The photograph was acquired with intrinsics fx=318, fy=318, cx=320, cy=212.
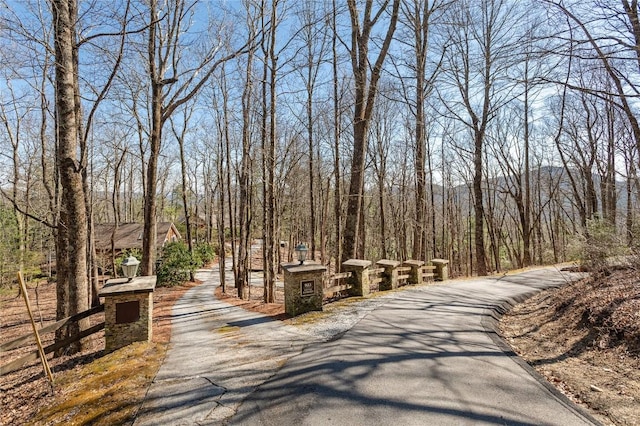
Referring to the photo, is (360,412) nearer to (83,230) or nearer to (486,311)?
(486,311)

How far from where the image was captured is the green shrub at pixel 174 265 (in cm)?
1883

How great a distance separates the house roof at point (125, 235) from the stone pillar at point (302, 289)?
76.5 feet

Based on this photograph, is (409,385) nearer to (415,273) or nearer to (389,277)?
(389,277)

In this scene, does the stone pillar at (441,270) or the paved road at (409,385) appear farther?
the stone pillar at (441,270)

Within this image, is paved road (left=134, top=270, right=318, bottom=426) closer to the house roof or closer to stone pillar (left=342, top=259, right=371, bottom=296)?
stone pillar (left=342, top=259, right=371, bottom=296)

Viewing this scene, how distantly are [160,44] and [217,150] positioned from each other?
12346 mm

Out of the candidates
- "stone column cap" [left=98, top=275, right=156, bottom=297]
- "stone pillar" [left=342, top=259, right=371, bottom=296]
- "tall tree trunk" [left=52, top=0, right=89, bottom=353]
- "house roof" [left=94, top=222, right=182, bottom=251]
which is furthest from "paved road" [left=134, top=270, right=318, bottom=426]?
"house roof" [left=94, top=222, right=182, bottom=251]

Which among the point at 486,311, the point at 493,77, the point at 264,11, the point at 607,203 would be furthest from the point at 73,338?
the point at 607,203

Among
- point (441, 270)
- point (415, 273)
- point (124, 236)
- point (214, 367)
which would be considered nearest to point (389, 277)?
point (415, 273)

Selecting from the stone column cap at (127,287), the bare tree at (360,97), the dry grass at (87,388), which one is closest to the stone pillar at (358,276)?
the bare tree at (360,97)

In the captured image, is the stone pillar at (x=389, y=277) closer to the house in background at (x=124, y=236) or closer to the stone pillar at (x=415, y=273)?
the stone pillar at (x=415, y=273)

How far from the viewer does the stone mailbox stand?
529 cm

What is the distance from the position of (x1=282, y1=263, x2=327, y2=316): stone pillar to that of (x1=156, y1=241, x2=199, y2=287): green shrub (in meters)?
14.2

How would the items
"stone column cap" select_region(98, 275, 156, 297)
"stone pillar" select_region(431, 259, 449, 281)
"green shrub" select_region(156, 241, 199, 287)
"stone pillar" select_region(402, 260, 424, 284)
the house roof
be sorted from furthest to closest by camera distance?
1. the house roof
2. "green shrub" select_region(156, 241, 199, 287)
3. "stone pillar" select_region(431, 259, 449, 281)
4. "stone pillar" select_region(402, 260, 424, 284)
5. "stone column cap" select_region(98, 275, 156, 297)
